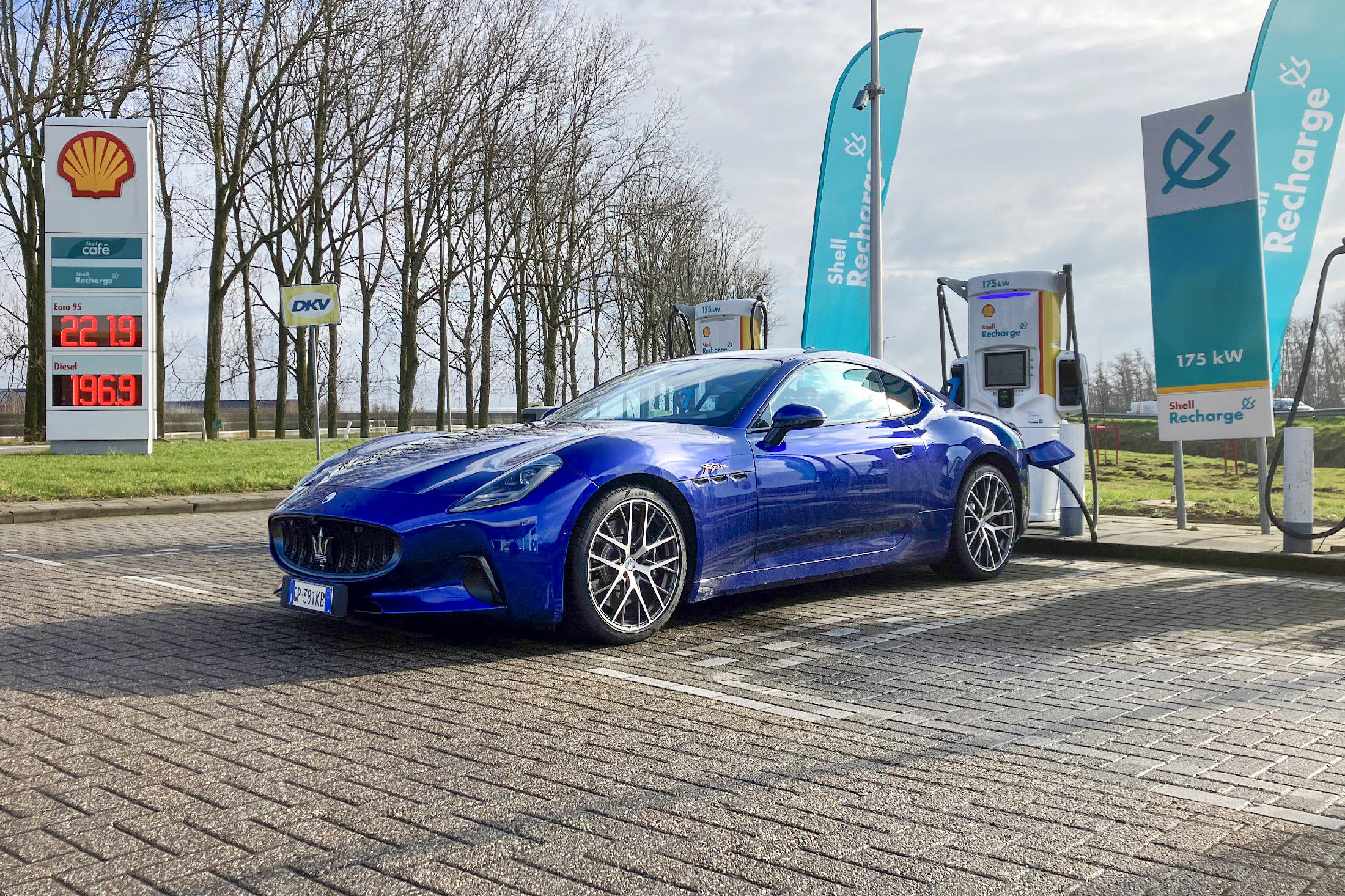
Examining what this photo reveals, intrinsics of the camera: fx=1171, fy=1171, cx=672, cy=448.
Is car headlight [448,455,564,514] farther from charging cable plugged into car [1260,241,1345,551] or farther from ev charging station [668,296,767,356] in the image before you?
ev charging station [668,296,767,356]

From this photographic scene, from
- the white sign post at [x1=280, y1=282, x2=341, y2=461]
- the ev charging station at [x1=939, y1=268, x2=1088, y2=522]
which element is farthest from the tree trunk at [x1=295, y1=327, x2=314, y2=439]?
the ev charging station at [x1=939, y1=268, x2=1088, y2=522]

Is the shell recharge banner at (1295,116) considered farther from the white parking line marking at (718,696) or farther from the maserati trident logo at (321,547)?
the maserati trident logo at (321,547)

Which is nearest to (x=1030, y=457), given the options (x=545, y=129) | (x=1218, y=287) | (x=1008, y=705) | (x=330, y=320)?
(x=1218, y=287)

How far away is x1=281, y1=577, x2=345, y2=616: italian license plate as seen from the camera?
544 centimetres

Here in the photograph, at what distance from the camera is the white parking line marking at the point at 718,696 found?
4496 millimetres

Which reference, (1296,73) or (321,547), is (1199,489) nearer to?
(1296,73)

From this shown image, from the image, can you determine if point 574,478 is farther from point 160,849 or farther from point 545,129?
point 545,129

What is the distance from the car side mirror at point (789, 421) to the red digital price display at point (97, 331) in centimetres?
1765

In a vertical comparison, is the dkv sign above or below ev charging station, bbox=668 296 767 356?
above

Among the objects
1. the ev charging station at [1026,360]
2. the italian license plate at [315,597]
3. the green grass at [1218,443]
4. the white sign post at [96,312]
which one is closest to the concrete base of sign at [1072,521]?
the ev charging station at [1026,360]

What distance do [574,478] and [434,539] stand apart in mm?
718

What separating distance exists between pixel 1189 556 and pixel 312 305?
1478 cm

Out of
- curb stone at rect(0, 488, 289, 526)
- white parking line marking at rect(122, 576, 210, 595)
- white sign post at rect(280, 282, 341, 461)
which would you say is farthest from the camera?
white sign post at rect(280, 282, 341, 461)

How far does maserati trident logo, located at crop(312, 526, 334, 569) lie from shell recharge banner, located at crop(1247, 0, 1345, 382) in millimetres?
12045
